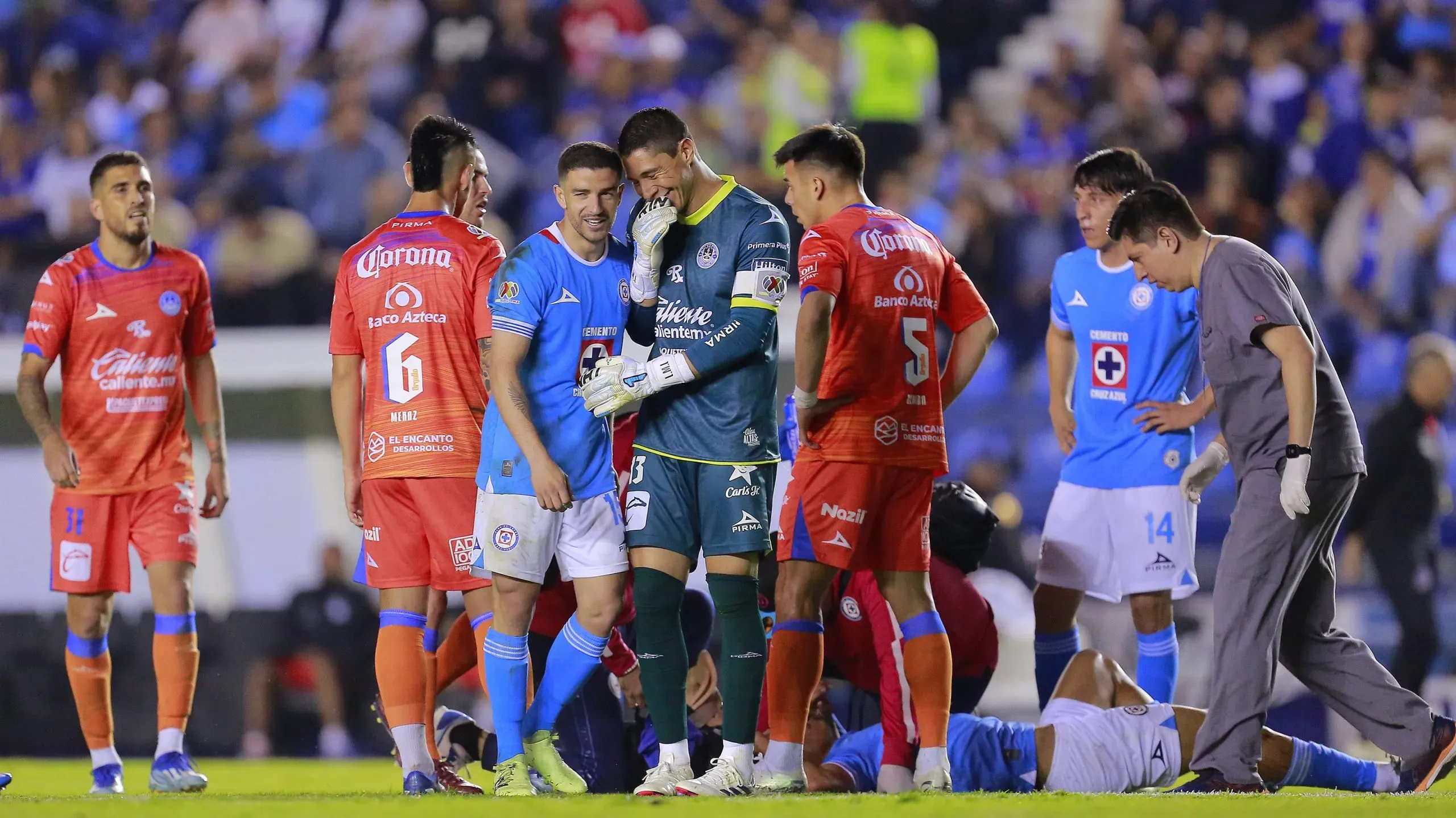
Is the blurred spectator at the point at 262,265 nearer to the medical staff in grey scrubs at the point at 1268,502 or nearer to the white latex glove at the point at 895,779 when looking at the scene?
the white latex glove at the point at 895,779

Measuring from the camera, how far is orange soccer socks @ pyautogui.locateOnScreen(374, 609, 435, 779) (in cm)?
595

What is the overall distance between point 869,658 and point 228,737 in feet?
19.6

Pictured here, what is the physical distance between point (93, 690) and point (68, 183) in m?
8.32

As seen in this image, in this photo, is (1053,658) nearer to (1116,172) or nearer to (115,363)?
(1116,172)

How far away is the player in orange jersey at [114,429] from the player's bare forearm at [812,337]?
2.95m

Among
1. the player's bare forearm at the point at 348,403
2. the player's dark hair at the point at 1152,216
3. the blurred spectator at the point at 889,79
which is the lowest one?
the player's bare forearm at the point at 348,403

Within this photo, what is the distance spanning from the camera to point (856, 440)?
6.15 m

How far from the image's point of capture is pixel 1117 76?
14.8m

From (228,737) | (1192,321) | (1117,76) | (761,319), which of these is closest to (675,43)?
(1117,76)

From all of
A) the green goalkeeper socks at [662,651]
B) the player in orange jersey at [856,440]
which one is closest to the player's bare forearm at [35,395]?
the green goalkeeper socks at [662,651]

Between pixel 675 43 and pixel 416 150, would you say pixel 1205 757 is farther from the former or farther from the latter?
pixel 675 43

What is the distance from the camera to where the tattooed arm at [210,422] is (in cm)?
733

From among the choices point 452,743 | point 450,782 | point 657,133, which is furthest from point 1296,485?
point 452,743

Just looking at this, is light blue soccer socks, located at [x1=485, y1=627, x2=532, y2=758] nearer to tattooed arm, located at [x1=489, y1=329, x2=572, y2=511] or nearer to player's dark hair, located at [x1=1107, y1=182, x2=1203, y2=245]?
tattooed arm, located at [x1=489, y1=329, x2=572, y2=511]
